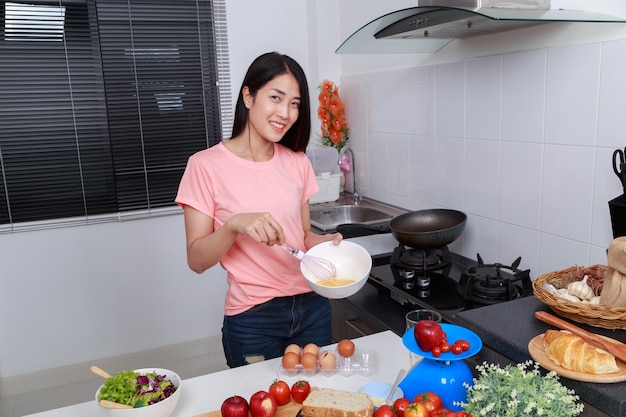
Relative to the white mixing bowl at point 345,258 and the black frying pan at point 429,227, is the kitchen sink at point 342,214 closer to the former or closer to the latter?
the black frying pan at point 429,227

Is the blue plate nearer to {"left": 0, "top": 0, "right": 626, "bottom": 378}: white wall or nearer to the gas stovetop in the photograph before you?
the gas stovetop

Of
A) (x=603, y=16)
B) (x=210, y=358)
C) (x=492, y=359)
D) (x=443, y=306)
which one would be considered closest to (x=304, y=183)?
(x=443, y=306)

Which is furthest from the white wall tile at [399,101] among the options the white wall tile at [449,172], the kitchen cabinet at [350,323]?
the kitchen cabinet at [350,323]

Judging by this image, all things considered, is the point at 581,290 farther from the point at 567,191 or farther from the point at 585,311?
the point at 567,191

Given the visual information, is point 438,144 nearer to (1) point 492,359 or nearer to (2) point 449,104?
(2) point 449,104

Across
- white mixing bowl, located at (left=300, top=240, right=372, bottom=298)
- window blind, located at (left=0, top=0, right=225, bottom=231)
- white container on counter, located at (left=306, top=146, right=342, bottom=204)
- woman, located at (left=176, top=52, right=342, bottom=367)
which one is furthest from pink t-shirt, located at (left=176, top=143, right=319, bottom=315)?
window blind, located at (left=0, top=0, right=225, bottom=231)

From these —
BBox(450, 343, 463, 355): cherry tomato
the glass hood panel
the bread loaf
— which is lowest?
the bread loaf

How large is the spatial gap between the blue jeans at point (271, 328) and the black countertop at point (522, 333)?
0.46 metres

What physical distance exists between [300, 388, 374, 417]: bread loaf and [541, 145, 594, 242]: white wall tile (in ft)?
2.91

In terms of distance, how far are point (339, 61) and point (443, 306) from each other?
179 centimetres

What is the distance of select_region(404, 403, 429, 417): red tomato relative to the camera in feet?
2.86

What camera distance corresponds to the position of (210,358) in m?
Answer: 2.99

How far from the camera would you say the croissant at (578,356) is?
2.87 ft

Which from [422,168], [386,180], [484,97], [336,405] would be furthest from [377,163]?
[336,405]
